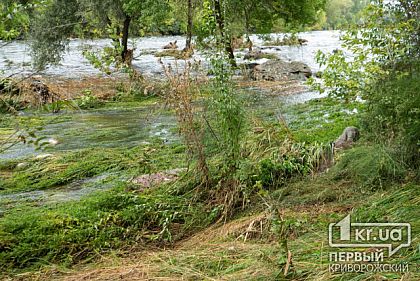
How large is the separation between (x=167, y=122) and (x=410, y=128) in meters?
6.96

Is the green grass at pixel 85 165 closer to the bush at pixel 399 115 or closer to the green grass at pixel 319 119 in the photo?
the green grass at pixel 319 119

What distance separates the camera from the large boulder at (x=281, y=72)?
19087mm

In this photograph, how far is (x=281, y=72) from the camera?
20.0 m

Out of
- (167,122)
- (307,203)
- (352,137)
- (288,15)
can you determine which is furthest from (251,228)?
(288,15)

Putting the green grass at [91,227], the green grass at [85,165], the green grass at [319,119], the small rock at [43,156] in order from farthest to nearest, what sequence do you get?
1. the small rock at [43,156]
2. the green grass at [319,119]
3. the green grass at [85,165]
4. the green grass at [91,227]

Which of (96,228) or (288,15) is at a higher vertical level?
(288,15)

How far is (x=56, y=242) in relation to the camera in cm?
453

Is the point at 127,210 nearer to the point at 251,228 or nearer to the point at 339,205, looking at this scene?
the point at 251,228

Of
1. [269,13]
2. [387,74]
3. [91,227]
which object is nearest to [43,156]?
[91,227]

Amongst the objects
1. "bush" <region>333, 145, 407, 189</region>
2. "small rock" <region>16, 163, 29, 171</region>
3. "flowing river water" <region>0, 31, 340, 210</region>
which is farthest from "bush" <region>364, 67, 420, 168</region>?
"small rock" <region>16, 163, 29, 171</region>

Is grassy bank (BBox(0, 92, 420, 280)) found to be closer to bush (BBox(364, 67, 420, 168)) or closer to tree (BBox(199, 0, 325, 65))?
bush (BBox(364, 67, 420, 168))

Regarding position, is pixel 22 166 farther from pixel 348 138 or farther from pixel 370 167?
pixel 370 167

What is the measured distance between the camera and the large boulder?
19.1 meters

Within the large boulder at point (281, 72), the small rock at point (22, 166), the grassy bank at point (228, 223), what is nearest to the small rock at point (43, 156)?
the small rock at point (22, 166)
